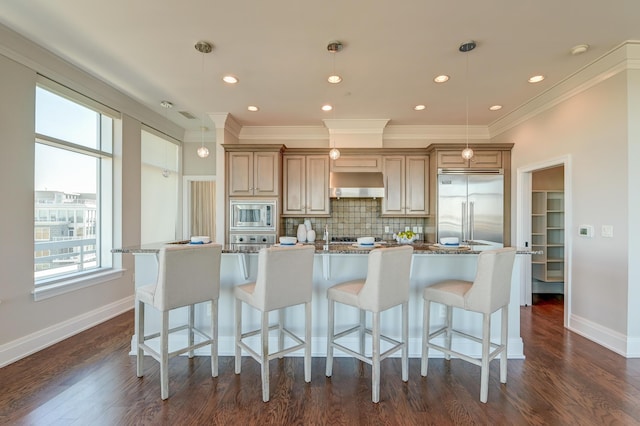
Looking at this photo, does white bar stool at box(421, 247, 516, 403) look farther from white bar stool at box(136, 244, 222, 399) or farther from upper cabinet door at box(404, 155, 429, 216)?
upper cabinet door at box(404, 155, 429, 216)

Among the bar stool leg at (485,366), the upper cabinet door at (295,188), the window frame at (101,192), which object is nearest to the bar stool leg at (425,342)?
the bar stool leg at (485,366)

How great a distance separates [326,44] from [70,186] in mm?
3318

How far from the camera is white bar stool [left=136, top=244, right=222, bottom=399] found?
2107mm

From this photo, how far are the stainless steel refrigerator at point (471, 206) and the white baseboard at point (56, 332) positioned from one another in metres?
4.65

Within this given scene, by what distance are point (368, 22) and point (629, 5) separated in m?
1.92

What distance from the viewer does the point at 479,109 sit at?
14.2ft

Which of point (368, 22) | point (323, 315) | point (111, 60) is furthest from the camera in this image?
point (111, 60)

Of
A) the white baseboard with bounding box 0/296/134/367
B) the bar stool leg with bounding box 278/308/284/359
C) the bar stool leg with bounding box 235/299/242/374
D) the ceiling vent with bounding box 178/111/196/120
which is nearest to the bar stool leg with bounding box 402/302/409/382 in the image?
the bar stool leg with bounding box 278/308/284/359

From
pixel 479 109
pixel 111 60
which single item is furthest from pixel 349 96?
pixel 111 60

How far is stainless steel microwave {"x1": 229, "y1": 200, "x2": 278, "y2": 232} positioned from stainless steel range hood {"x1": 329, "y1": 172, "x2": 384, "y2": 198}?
1009 mm

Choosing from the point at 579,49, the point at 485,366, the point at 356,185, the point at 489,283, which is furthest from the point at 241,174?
the point at 579,49

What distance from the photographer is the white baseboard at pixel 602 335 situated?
9.08 feet

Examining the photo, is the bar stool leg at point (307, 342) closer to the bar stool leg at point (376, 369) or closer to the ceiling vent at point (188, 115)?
the bar stool leg at point (376, 369)

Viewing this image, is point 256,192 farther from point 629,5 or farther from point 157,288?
point 629,5
